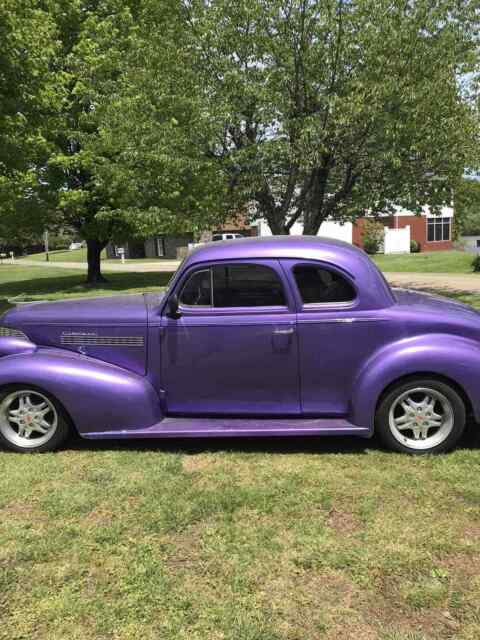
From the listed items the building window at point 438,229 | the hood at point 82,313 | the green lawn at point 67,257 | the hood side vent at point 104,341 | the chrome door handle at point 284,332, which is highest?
the building window at point 438,229

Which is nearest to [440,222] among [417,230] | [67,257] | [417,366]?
[417,230]

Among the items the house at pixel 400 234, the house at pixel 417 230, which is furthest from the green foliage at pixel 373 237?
the house at pixel 417 230

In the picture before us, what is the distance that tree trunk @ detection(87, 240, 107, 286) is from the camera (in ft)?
68.1

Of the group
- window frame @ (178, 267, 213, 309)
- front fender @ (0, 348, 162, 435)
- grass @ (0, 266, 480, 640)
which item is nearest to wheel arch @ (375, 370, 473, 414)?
grass @ (0, 266, 480, 640)

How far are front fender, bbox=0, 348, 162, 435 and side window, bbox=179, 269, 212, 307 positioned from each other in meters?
0.75

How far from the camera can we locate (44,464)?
153 inches

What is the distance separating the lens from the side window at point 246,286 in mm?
3951

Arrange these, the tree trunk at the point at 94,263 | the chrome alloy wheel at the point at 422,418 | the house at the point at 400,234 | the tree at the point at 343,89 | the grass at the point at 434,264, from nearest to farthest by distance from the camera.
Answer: the chrome alloy wheel at the point at 422,418 < the tree at the point at 343,89 < the tree trunk at the point at 94,263 < the grass at the point at 434,264 < the house at the point at 400,234

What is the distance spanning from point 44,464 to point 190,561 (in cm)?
170

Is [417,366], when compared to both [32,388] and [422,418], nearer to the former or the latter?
[422,418]

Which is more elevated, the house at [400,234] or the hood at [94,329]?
the house at [400,234]

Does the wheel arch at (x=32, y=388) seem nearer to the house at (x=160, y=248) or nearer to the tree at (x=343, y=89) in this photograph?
the tree at (x=343, y=89)

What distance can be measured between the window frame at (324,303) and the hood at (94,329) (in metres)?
1.22

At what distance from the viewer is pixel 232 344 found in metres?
3.93
